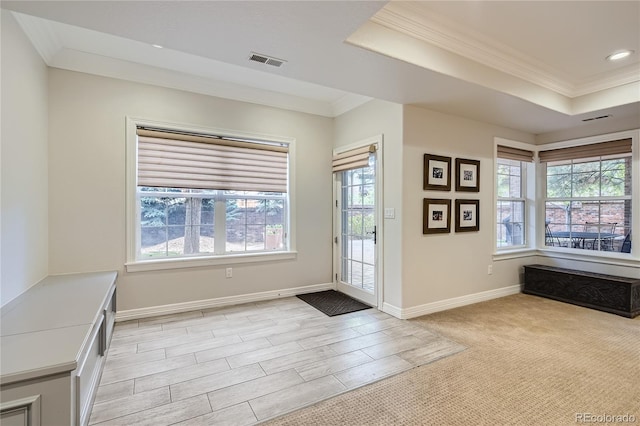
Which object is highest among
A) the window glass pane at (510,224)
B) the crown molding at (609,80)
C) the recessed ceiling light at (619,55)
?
the recessed ceiling light at (619,55)

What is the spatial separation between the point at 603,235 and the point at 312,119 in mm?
4364

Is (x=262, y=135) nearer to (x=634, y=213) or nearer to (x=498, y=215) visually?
(x=498, y=215)

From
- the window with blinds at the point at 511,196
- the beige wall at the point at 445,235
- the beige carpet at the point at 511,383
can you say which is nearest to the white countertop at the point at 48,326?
the beige carpet at the point at 511,383

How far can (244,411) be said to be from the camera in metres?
1.86

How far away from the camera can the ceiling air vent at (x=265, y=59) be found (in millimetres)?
2369

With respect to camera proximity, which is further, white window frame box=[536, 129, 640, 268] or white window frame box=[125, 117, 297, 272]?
white window frame box=[536, 129, 640, 268]

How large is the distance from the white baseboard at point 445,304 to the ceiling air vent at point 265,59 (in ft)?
9.22

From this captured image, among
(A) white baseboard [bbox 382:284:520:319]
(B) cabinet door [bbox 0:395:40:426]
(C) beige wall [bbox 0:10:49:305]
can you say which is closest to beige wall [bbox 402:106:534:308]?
(A) white baseboard [bbox 382:284:520:319]

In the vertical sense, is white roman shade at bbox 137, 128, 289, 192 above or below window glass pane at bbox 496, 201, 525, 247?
above

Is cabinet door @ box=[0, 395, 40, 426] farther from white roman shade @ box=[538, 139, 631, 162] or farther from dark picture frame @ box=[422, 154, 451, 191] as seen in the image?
white roman shade @ box=[538, 139, 631, 162]

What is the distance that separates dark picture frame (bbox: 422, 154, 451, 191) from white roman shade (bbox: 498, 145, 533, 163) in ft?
3.85

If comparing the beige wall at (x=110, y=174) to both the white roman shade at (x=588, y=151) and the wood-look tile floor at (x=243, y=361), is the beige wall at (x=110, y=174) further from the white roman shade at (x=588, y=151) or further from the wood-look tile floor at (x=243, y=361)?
the white roman shade at (x=588, y=151)

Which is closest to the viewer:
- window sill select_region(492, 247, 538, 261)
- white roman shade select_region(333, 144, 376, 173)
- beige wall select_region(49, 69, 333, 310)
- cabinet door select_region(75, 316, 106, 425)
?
cabinet door select_region(75, 316, 106, 425)

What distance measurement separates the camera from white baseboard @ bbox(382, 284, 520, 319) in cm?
346
